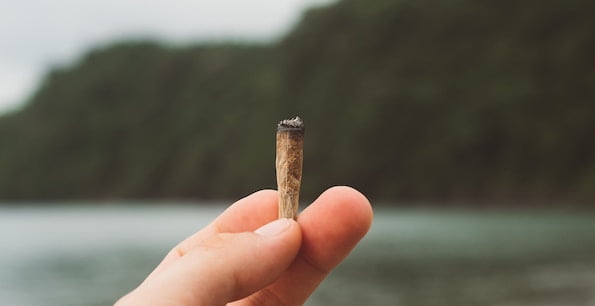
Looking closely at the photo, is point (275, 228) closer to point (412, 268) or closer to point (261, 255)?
point (261, 255)

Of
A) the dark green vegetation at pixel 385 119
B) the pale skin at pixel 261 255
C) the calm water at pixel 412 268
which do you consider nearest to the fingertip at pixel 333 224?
the pale skin at pixel 261 255

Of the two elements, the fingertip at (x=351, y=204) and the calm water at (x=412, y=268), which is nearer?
the fingertip at (x=351, y=204)

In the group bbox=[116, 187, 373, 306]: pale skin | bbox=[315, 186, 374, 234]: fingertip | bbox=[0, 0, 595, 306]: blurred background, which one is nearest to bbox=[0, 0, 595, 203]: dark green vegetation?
bbox=[0, 0, 595, 306]: blurred background

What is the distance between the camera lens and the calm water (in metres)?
27.7

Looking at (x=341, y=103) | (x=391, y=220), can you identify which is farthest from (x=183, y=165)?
(x=391, y=220)

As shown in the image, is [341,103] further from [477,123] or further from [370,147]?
[477,123]

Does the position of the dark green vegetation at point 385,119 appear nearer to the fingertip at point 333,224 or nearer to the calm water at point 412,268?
the calm water at point 412,268

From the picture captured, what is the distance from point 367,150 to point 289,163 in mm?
98850

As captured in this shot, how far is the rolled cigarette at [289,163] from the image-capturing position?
→ 202 centimetres

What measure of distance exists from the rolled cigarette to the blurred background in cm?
2434

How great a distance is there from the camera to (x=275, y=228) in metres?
1.89

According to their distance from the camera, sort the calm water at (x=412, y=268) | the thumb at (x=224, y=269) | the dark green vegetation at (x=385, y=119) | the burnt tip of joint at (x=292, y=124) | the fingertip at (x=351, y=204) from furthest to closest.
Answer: the dark green vegetation at (x=385, y=119)
the calm water at (x=412, y=268)
the burnt tip of joint at (x=292, y=124)
the fingertip at (x=351, y=204)
the thumb at (x=224, y=269)

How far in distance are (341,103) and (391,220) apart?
2792 cm

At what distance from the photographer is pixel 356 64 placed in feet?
370
